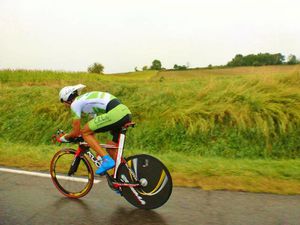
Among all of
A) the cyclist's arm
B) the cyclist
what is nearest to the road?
the cyclist

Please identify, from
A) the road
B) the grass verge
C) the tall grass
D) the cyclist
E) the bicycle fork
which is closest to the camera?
the road

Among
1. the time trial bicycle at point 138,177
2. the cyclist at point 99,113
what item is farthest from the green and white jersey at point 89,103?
the time trial bicycle at point 138,177

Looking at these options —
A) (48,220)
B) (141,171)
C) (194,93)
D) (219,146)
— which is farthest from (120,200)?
(194,93)

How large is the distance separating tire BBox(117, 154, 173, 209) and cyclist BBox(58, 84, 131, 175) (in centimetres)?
28

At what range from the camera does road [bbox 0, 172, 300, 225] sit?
4652 mm

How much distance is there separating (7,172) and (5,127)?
748 cm

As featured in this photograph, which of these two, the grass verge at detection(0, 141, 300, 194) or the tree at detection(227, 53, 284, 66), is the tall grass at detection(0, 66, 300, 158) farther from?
the tree at detection(227, 53, 284, 66)

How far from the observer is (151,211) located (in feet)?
16.6

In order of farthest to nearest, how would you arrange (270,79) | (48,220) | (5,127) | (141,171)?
(5,127) → (270,79) → (141,171) → (48,220)

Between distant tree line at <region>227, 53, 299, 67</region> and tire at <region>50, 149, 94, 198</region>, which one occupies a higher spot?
distant tree line at <region>227, 53, 299, 67</region>

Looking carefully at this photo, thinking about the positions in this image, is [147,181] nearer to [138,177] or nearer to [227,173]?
[138,177]

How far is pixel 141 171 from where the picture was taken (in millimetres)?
5051

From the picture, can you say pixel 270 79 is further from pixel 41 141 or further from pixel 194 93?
pixel 41 141

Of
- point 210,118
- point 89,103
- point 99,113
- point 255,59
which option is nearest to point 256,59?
point 255,59
